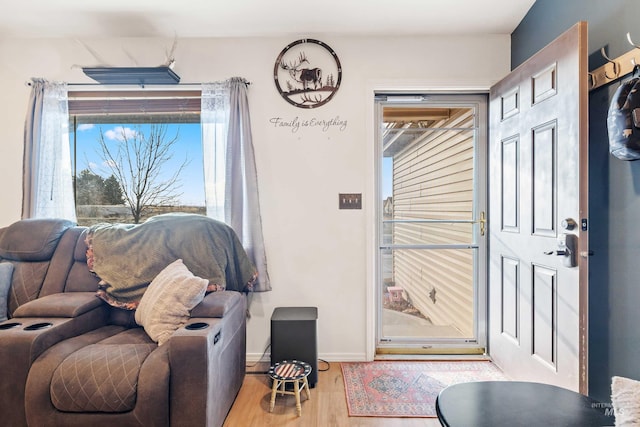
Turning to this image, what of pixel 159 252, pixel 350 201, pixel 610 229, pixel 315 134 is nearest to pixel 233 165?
pixel 315 134

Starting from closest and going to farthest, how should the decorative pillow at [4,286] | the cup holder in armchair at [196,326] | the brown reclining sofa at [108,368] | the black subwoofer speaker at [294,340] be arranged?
the brown reclining sofa at [108,368]
the cup holder in armchair at [196,326]
the decorative pillow at [4,286]
the black subwoofer speaker at [294,340]

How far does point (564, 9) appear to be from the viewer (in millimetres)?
2006

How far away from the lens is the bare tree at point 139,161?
279 centimetres

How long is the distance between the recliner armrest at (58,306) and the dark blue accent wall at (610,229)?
286 cm

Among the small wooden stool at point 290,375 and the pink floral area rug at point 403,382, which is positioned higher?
the small wooden stool at point 290,375

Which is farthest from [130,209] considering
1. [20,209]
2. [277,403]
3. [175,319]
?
[277,403]

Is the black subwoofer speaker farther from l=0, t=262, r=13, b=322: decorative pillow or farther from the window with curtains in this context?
l=0, t=262, r=13, b=322: decorative pillow

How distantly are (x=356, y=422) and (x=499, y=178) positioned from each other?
189cm

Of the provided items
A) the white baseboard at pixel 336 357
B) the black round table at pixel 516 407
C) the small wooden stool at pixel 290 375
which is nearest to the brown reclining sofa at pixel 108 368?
the small wooden stool at pixel 290 375

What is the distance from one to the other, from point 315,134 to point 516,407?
6.81ft

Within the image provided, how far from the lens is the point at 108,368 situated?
5.13 ft

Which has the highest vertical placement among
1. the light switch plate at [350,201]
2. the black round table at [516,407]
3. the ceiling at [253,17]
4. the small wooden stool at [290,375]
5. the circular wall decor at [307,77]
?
the ceiling at [253,17]

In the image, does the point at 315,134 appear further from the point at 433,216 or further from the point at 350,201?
the point at 433,216

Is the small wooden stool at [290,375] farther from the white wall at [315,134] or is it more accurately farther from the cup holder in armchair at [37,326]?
the cup holder in armchair at [37,326]
